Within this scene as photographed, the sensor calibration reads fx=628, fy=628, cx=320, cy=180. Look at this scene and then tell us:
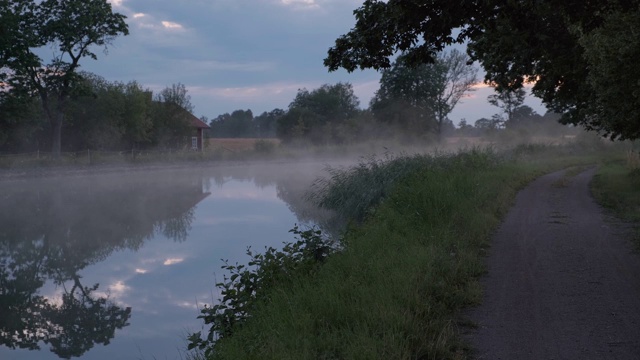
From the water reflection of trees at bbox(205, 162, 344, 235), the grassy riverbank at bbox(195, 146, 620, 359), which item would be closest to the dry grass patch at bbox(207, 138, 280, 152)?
the water reflection of trees at bbox(205, 162, 344, 235)

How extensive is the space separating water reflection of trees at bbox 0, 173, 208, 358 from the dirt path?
233 inches

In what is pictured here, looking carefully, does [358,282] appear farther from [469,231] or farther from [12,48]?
[12,48]

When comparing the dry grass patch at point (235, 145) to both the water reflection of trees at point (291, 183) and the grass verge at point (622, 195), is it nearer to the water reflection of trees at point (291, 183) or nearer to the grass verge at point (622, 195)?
the water reflection of trees at point (291, 183)

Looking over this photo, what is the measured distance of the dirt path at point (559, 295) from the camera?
5.78 m

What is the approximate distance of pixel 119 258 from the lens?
15344mm

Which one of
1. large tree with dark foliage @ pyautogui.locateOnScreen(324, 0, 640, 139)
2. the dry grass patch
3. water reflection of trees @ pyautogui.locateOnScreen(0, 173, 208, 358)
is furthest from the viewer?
the dry grass patch

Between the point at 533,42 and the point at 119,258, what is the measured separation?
10.8 metres

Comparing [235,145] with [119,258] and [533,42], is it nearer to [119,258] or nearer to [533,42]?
[119,258]

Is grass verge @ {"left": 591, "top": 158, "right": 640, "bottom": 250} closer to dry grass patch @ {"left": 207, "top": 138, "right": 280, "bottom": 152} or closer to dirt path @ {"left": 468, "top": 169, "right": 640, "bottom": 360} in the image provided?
dirt path @ {"left": 468, "top": 169, "right": 640, "bottom": 360}

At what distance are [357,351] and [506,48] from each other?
36.0 feet

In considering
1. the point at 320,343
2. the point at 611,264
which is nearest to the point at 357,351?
the point at 320,343

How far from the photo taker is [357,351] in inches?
205

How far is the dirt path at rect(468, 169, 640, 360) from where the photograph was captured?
19.0ft

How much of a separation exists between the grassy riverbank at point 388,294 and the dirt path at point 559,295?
1.05 ft
